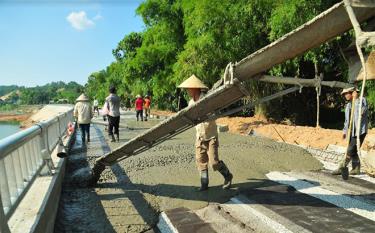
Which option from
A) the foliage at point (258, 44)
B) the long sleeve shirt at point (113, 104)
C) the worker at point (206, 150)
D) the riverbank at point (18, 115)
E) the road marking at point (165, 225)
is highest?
the foliage at point (258, 44)

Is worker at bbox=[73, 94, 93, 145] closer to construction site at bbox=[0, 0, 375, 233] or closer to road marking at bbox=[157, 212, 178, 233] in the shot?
construction site at bbox=[0, 0, 375, 233]

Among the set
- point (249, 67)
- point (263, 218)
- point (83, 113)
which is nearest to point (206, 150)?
point (263, 218)

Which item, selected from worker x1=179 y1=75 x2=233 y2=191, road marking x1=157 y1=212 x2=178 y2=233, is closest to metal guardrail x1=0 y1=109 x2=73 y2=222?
road marking x1=157 y1=212 x2=178 y2=233

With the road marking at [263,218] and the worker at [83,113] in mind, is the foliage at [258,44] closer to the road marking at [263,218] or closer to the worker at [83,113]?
the worker at [83,113]

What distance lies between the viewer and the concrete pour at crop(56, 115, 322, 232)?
5691 millimetres

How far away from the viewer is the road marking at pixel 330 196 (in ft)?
18.4

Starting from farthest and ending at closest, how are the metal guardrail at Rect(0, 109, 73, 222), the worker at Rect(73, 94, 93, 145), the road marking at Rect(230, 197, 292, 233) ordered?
the worker at Rect(73, 94, 93, 145), the road marking at Rect(230, 197, 292, 233), the metal guardrail at Rect(0, 109, 73, 222)

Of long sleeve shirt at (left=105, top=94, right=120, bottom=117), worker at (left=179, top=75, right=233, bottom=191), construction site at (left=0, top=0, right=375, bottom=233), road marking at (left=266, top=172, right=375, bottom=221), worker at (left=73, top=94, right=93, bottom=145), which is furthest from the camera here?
worker at (left=73, top=94, right=93, bottom=145)

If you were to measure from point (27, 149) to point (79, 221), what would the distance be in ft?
3.93

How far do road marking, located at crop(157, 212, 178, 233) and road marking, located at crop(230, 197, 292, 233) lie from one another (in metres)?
1.16

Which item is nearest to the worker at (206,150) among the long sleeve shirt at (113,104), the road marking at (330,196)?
the road marking at (330,196)

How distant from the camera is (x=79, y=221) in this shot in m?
5.54

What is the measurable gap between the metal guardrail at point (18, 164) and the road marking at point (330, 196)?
4.20 meters

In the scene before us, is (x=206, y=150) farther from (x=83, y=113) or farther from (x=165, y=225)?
(x=83, y=113)
